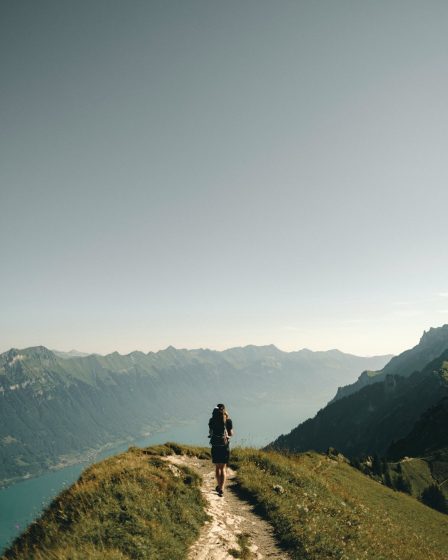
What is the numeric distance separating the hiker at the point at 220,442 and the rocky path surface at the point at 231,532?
2.43ft

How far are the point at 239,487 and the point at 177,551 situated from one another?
297 inches

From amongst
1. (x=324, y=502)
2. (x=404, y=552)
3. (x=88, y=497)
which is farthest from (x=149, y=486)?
(x=404, y=552)

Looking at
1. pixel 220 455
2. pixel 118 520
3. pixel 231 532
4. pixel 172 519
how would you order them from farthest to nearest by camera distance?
pixel 220 455 < pixel 231 532 < pixel 172 519 < pixel 118 520

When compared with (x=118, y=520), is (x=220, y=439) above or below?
above

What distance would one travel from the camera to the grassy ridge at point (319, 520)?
12523mm

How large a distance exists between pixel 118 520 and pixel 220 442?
6.61m

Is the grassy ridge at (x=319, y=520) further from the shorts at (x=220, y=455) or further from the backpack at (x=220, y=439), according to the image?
the backpack at (x=220, y=439)

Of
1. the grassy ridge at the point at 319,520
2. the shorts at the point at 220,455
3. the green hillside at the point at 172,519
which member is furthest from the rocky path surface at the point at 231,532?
the shorts at the point at 220,455

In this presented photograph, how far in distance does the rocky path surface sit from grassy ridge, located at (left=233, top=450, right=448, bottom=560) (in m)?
0.53

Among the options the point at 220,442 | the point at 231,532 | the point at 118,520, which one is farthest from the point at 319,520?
the point at 118,520

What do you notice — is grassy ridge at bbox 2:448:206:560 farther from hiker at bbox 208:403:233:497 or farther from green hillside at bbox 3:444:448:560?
hiker at bbox 208:403:233:497

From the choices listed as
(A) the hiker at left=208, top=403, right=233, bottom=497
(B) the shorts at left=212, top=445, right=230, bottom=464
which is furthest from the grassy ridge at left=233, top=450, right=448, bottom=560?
(B) the shorts at left=212, top=445, right=230, bottom=464

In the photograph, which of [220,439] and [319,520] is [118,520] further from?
[319,520]

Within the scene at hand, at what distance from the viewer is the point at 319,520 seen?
14.1m
